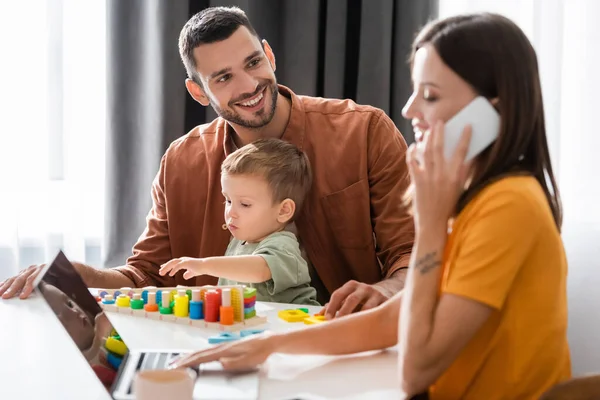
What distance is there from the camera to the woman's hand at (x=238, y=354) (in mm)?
1167

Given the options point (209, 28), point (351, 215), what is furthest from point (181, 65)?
point (351, 215)

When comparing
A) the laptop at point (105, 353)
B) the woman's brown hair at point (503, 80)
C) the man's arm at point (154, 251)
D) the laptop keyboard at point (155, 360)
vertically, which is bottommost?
the man's arm at point (154, 251)

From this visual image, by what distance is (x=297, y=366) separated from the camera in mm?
1212

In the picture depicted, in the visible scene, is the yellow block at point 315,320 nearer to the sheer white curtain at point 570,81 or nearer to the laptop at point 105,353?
the laptop at point 105,353

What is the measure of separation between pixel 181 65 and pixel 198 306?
1503mm

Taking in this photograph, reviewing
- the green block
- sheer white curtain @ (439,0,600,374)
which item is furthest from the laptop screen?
sheer white curtain @ (439,0,600,374)

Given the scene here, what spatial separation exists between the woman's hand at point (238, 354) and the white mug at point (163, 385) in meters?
0.20

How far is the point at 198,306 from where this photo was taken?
145 cm

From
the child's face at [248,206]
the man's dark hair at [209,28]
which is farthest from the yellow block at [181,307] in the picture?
the man's dark hair at [209,28]

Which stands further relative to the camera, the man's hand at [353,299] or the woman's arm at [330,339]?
the man's hand at [353,299]

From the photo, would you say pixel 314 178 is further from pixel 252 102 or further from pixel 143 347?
pixel 143 347

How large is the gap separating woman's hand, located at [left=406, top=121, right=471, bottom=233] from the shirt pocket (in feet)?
3.27

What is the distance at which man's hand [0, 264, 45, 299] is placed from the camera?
1654 millimetres

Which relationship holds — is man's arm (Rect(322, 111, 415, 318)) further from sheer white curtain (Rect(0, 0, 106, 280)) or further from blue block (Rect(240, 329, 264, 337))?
sheer white curtain (Rect(0, 0, 106, 280))
